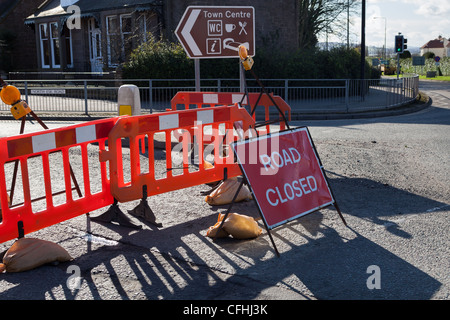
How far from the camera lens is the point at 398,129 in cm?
1409

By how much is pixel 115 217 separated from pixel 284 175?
2.01 meters

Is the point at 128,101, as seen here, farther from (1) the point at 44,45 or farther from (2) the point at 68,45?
(1) the point at 44,45

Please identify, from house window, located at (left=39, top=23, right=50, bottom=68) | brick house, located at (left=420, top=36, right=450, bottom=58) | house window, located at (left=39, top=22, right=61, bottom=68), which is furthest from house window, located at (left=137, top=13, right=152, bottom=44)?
brick house, located at (left=420, top=36, right=450, bottom=58)

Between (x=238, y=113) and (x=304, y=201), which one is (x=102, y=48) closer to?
(x=238, y=113)

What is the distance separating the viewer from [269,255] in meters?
5.07

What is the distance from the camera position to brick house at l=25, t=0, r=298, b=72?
26562 mm

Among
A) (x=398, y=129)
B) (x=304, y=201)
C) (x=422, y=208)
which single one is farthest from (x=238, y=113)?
(x=398, y=129)

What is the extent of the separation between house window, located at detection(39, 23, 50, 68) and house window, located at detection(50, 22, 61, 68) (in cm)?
47

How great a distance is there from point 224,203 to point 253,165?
1.62 m

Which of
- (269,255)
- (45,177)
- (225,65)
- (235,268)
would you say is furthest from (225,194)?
(225,65)

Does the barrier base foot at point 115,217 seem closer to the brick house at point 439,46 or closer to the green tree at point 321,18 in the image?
the green tree at point 321,18

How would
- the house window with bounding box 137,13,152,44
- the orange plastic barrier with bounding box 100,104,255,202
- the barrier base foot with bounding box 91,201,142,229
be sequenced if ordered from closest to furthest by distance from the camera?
the orange plastic barrier with bounding box 100,104,255,202 → the barrier base foot with bounding box 91,201,142,229 → the house window with bounding box 137,13,152,44

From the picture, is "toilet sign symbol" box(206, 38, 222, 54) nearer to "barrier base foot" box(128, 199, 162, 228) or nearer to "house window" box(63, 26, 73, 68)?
"barrier base foot" box(128, 199, 162, 228)

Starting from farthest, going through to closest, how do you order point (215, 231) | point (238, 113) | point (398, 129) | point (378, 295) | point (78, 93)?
point (78, 93) → point (398, 129) → point (238, 113) → point (215, 231) → point (378, 295)
